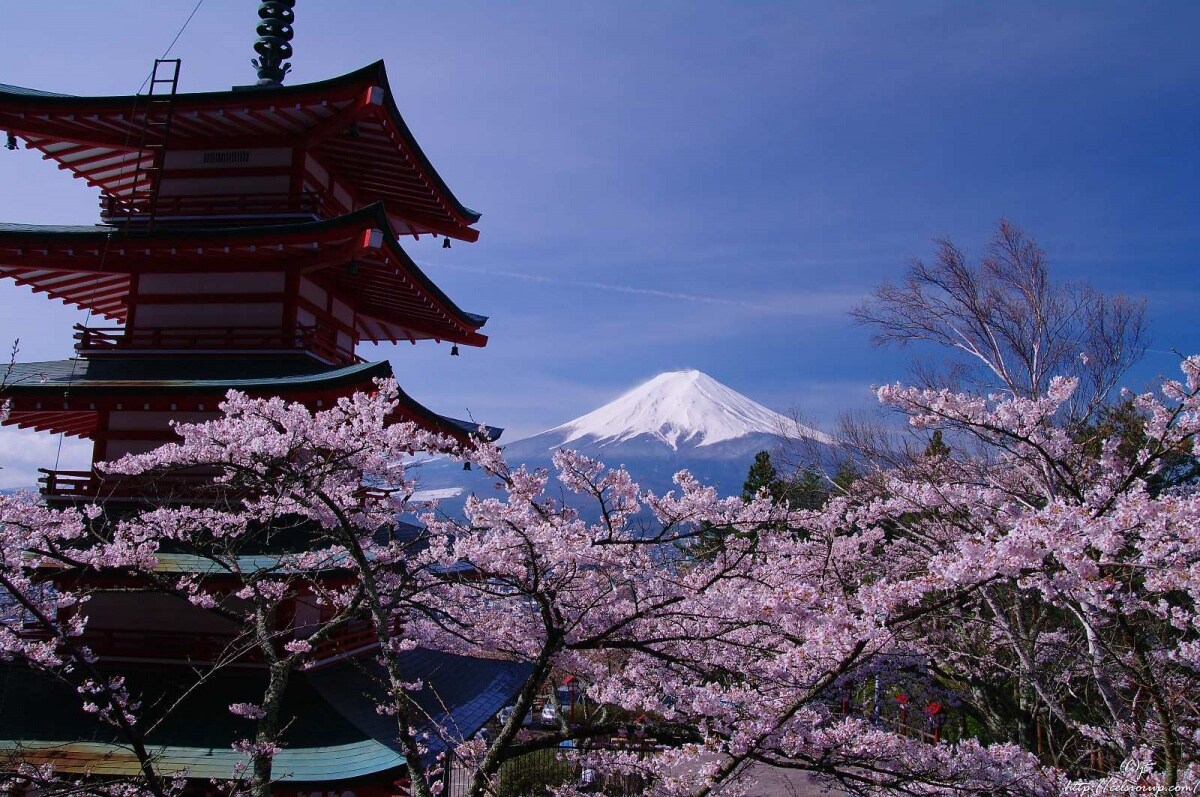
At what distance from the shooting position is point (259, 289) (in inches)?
385

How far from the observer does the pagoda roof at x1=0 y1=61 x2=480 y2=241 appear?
9109 millimetres

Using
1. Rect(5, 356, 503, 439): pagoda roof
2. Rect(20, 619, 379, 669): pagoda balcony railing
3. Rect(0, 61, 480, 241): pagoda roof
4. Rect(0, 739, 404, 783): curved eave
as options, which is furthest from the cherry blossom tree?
Rect(0, 61, 480, 241): pagoda roof

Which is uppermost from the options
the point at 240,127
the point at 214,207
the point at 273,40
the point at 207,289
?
the point at 273,40

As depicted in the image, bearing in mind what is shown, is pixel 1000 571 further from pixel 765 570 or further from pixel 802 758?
pixel 765 570

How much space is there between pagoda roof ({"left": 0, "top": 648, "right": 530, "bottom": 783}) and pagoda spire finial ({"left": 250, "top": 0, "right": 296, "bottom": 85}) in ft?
27.2

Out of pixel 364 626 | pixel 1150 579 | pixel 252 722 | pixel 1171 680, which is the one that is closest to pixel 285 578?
pixel 252 722

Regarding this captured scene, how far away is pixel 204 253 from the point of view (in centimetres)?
931

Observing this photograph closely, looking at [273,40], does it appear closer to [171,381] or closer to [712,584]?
[171,381]

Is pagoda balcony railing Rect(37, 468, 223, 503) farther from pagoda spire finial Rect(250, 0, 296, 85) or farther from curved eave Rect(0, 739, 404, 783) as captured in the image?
pagoda spire finial Rect(250, 0, 296, 85)

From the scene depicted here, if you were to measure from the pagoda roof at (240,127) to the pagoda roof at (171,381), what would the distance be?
7.74 feet

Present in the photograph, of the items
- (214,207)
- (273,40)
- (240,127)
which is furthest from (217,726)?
(273,40)

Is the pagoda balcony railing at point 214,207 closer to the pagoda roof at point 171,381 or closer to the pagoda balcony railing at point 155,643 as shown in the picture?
the pagoda roof at point 171,381

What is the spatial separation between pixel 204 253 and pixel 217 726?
5.49 m

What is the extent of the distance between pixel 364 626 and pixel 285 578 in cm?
288
